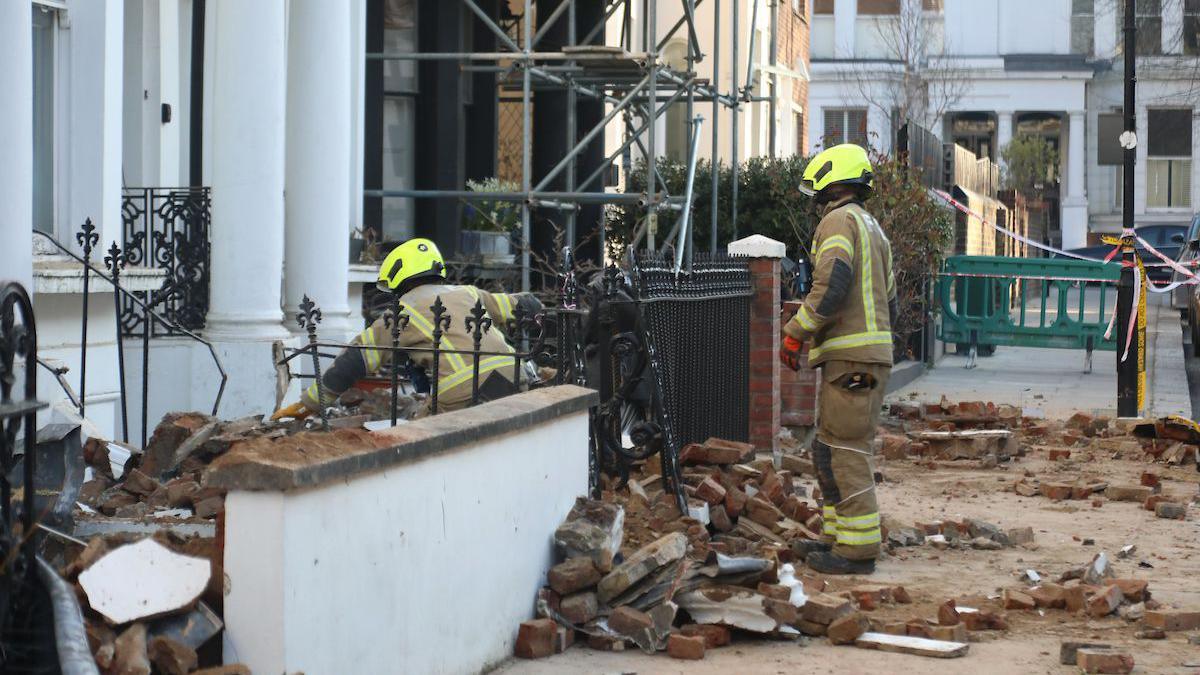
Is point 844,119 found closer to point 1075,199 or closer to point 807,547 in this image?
point 1075,199

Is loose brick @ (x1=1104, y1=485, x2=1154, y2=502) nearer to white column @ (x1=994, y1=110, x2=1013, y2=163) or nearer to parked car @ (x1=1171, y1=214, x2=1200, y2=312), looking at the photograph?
parked car @ (x1=1171, y1=214, x2=1200, y2=312)

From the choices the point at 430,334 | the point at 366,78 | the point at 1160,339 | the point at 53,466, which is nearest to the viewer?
the point at 53,466

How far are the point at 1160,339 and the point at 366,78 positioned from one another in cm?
1436

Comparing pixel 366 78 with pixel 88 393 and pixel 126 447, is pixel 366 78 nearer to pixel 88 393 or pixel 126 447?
pixel 88 393

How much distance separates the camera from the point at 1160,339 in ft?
82.6

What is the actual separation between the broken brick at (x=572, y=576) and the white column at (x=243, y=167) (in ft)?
17.2

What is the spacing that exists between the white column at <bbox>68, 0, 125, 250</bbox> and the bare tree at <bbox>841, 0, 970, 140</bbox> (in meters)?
34.3

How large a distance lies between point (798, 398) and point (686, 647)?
19.7 ft

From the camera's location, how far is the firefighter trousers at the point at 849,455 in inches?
A: 304

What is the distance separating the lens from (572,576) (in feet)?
20.4

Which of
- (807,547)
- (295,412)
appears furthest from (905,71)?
(295,412)

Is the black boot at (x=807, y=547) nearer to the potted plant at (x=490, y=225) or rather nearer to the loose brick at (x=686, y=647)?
the loose brick at (x=686, y=647)

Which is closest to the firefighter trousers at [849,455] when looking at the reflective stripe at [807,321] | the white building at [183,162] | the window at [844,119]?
the reflective stripe at [807,321]

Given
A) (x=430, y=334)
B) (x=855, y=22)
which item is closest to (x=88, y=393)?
(x=430, y=334)
